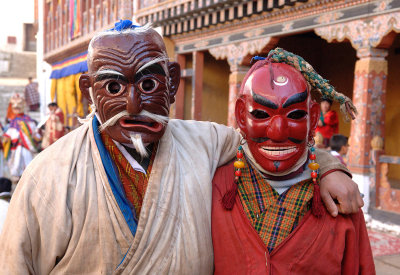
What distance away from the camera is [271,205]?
1.89 meters

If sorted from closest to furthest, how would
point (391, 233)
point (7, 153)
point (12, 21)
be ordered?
point (391, 233) → point (7, 153) → point (12, 21)

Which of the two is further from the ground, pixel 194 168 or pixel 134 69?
pixel 134 69

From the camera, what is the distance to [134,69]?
1.74m

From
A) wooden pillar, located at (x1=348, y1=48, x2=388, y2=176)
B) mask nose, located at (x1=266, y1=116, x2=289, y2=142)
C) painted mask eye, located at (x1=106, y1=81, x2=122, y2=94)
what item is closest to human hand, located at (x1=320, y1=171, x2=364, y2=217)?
mask nose, located at (x1=266, y1=116, x2=289, y2=142)

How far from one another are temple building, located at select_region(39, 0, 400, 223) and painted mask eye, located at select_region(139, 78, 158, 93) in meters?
4.17

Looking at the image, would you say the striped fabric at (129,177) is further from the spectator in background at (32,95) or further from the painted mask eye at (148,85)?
the spectator in background at (32,95)

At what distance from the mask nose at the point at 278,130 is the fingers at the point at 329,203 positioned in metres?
0.30

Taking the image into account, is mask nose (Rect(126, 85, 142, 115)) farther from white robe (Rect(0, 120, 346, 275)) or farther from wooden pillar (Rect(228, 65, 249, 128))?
wooden pillar (Rect(228, 65, 249, 128))

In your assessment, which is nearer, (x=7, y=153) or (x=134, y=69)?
(x=134, y=69)

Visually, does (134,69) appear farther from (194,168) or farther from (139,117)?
(194,168)

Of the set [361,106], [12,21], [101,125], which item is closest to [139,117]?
[101,125]

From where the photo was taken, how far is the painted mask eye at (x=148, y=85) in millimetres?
1779

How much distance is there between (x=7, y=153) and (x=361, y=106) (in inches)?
264

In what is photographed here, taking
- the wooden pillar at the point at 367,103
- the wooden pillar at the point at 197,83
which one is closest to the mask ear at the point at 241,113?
the wooden pillar at the point at 367,103
